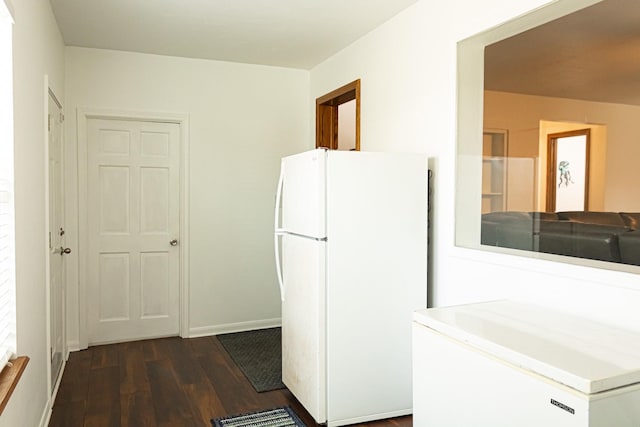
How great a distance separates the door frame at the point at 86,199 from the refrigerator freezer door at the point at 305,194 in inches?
61.9

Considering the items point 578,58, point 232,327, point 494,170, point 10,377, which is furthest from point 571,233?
point 232,327

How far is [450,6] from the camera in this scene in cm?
290

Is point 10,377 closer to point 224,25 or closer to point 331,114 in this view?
point 224,25

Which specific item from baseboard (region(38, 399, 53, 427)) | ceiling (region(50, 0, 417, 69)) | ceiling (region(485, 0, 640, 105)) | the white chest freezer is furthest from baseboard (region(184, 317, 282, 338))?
ceiling (region(485, 0, 640, 105))

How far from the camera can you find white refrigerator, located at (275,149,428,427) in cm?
280

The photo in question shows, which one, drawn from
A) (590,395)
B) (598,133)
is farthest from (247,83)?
(590,395)

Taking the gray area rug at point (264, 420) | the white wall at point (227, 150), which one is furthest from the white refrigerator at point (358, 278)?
the white wall at point (227, 150)

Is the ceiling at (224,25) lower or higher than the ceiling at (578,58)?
higher

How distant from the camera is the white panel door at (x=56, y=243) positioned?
3293 mm

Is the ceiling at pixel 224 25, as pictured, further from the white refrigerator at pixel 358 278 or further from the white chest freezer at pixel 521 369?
the white chest freezer at pixel 521 369

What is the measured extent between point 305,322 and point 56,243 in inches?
78.8

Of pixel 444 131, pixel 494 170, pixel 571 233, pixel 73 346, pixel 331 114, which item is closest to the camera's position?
pixel 571 233

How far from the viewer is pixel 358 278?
2.85m

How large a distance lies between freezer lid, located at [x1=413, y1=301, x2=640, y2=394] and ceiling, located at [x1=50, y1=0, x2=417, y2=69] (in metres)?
2.09
